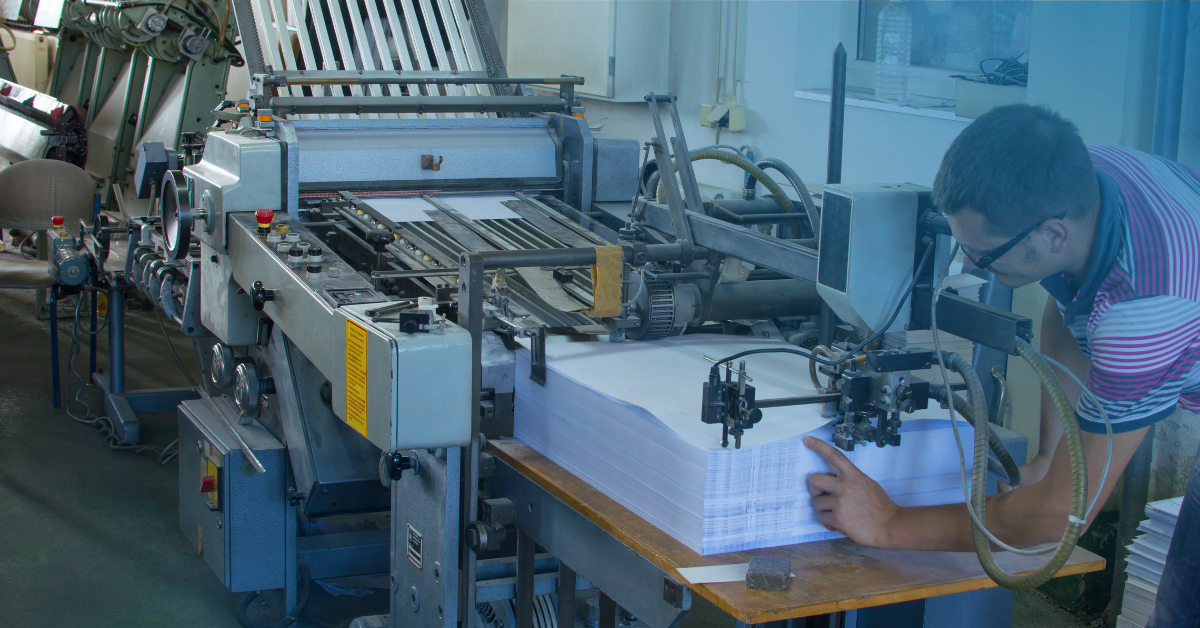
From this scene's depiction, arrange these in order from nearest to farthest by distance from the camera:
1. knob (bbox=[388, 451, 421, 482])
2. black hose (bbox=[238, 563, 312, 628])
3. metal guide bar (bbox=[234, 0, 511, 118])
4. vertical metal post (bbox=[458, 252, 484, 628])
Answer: vertical metal post (bbox=[458, 252, 484, 628]) → knob (bbox=[388, 451, 421, 482]) → black hose (bbox=[238, 563, 312, 628]) → metal guide bar (bbox=[234, 0, 511, 118])

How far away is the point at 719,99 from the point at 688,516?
10.5 ft

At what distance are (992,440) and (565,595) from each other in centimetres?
78

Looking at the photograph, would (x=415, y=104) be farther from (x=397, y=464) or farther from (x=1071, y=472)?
(x=1071, y=472)

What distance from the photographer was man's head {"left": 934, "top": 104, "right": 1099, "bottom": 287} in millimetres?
1248

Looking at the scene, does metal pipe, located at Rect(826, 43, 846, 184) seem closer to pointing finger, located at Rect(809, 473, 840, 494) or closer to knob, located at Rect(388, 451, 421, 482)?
pointing finger, located at Rect(809, 473, 840, 494)

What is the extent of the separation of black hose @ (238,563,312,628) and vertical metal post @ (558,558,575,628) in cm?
106

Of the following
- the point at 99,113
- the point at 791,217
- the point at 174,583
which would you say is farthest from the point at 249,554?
the point at 99,113

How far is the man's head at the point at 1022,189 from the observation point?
1248 millimetres

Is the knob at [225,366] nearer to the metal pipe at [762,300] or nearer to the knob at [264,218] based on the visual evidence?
the knob at [264,218]

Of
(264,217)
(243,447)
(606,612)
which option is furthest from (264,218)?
(606,612)

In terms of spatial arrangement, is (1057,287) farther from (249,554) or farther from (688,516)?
(249,554)

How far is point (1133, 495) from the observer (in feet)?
8.99

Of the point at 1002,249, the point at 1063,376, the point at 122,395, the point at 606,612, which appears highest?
the point at 1002,249

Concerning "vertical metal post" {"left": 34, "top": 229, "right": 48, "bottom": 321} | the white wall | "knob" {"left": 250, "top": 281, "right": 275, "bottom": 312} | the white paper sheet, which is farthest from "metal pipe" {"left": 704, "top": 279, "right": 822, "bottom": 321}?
"vertical metal post" {"left": 34, "top": 229, "right": 48, "bottom": 321}
